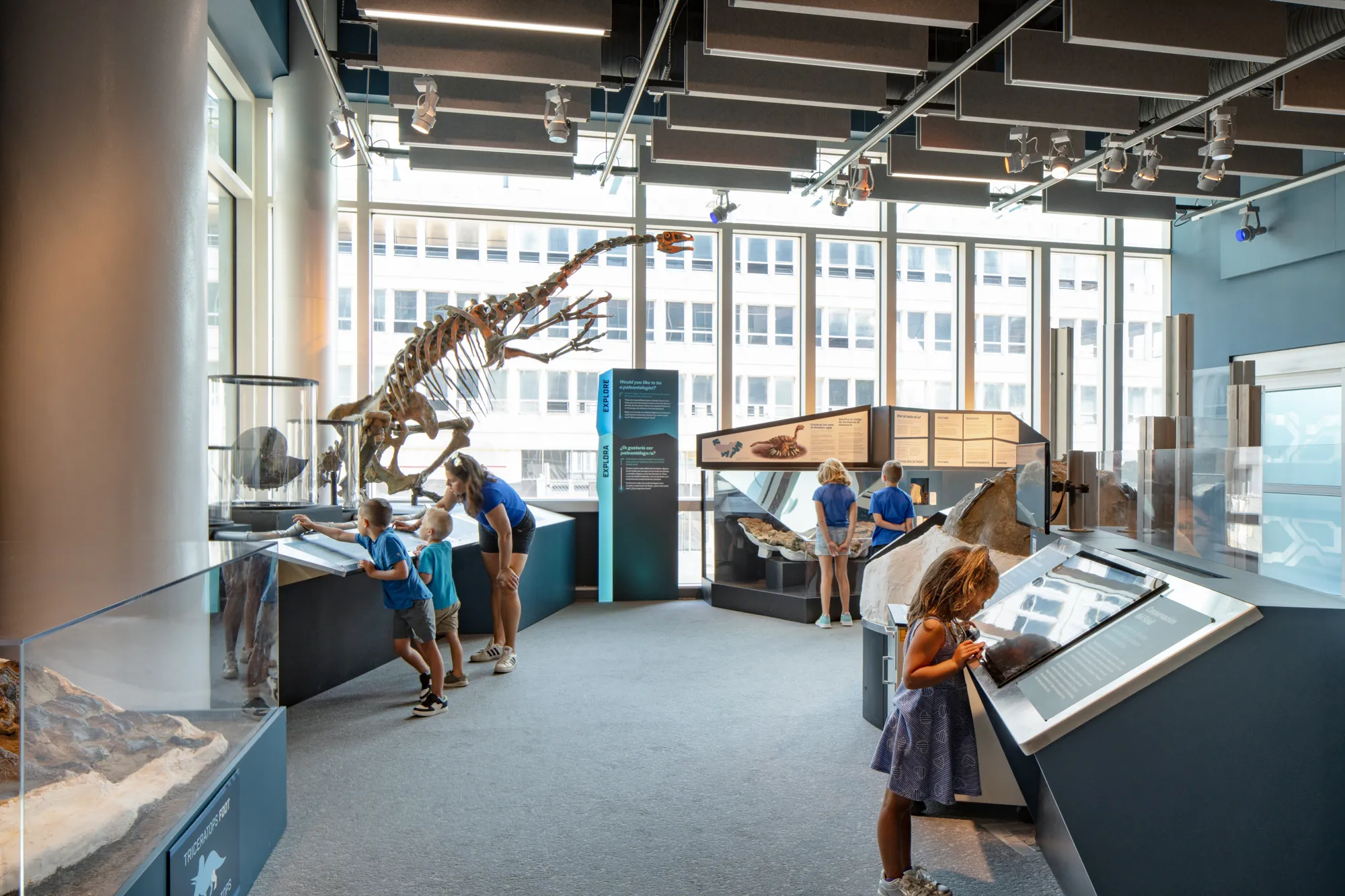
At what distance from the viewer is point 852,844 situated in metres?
3.30

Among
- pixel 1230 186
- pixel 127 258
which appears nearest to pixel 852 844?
pixel 127 258

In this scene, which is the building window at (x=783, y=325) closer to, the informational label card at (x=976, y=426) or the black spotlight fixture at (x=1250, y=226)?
the informational label card at (x=976, y=426)

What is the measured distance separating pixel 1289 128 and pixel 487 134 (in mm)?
6452

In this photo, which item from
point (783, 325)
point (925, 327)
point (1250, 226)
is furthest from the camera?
point (925, 327)

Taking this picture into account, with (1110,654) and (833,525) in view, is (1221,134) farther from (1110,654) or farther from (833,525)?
(1110,654)

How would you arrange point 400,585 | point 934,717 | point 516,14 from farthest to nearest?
point 516,14, point 400,585, point 934,717

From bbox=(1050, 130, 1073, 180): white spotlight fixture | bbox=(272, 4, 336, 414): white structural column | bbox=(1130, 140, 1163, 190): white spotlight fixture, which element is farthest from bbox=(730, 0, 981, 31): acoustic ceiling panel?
bbox=(272, 4, 336, 414): white structural column

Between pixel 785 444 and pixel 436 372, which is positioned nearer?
pixel 436 372

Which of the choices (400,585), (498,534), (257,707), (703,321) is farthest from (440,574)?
(703,321)

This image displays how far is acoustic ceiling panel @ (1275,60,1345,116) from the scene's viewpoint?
622 centimetres

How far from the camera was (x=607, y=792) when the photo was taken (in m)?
3.82

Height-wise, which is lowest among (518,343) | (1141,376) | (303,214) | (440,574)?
(440,574)

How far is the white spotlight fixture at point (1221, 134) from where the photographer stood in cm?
642

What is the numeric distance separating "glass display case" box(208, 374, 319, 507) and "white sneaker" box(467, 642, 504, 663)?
1.67 meters
